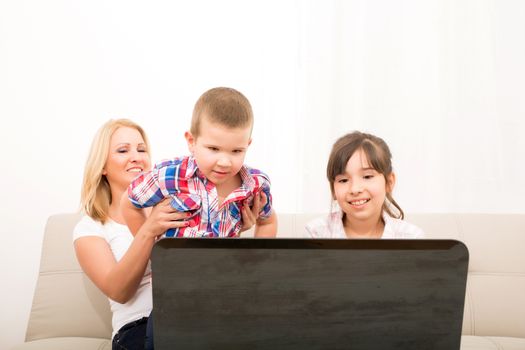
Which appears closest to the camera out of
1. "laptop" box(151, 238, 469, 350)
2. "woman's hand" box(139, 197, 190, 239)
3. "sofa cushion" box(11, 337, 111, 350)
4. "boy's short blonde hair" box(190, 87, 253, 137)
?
"laptop" box(151, 238, 469, 350)

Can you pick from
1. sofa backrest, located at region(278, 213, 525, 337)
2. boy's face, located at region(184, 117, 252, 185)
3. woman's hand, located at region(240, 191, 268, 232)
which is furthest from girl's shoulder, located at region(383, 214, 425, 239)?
boy's face, located at region(184, 117, 252, 185)

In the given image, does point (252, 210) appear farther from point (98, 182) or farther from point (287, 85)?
point (287, 85)

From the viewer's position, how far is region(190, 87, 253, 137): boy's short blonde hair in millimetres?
1121

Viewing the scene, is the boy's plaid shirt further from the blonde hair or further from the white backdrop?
the white backdrop

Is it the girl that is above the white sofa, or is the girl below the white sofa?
above

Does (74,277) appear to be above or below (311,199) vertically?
below

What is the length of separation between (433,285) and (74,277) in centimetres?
147

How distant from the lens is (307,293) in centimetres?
72

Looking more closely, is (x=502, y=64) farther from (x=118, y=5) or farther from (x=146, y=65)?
(x=118, y=5)

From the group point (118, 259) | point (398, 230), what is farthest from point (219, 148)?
point (398, 230)

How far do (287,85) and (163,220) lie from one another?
1360 millimetres

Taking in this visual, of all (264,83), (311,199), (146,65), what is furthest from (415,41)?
(146,65)

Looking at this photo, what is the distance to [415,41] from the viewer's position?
7.90 ft

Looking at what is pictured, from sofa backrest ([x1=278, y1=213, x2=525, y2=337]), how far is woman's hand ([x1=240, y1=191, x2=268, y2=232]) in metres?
0.57
